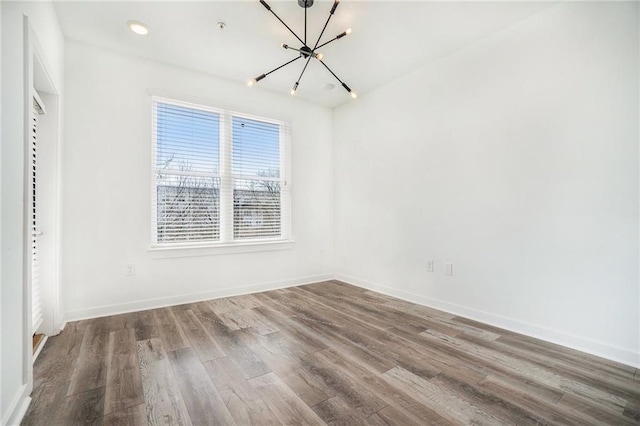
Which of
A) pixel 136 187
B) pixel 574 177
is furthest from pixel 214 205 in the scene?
pixel 574 177

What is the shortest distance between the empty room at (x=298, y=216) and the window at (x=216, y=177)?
2cm

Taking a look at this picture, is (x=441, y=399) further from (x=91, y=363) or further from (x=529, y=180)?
(x=91, y=363)

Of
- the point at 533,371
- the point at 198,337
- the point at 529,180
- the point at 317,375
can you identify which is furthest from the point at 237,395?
the point at 529,180

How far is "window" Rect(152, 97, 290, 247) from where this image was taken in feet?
11.4

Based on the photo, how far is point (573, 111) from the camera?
93.7 inches

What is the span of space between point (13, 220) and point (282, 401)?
1662mm

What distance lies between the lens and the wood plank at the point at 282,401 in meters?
1.54

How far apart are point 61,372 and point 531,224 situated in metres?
3.67

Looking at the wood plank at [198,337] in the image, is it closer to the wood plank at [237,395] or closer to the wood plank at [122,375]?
the wood plank at [237,395]

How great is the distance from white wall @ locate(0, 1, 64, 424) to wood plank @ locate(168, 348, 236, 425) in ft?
2.48

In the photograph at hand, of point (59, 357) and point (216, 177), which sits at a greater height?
point (216, 177)

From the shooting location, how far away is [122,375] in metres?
1.96

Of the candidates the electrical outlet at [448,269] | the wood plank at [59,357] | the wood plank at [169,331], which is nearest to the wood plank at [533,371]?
the electrical outlet at [448,269]

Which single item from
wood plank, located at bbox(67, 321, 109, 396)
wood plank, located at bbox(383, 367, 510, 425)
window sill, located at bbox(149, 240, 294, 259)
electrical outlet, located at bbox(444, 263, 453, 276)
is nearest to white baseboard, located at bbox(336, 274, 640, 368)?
electrical outlet, located at bbox(444, 263, 453, 276)
